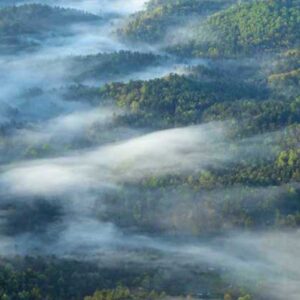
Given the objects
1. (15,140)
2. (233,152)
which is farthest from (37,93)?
(233,152)

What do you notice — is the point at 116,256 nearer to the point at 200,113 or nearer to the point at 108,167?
the point at 108,167

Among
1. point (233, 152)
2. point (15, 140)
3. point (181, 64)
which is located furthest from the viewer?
point (181, 64)

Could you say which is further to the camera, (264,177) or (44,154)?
(44,154)

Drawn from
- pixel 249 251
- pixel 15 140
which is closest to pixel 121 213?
pixel 249 251

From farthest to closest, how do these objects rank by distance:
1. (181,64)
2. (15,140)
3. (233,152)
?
(181,64) < (15,140) < (233,152)

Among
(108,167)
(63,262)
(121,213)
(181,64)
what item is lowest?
(63,262)

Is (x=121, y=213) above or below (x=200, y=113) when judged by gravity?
below

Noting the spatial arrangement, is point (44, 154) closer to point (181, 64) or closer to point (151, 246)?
point (151, 246)
